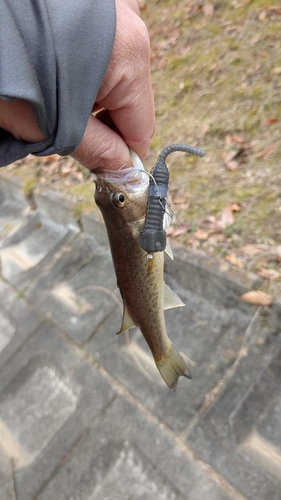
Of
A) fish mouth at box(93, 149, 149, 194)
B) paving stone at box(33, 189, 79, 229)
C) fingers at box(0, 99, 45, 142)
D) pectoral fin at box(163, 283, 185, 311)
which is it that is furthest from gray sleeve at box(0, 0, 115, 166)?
paving stone at box(33, 189, 79, 229)

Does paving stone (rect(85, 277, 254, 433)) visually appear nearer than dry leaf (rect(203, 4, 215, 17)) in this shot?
Yes

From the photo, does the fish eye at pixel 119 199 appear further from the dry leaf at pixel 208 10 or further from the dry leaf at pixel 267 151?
the dry leaf at pixel 208 10

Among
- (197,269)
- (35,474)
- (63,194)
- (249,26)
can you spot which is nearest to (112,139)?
(197,269)

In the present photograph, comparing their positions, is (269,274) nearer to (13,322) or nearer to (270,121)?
(270,121)

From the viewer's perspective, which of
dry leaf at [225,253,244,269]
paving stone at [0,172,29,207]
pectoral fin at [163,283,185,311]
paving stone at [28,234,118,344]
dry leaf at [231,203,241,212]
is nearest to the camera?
pectoral fin at [163,283,185,311]

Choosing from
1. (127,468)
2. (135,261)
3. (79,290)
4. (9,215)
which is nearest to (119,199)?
(135,261)

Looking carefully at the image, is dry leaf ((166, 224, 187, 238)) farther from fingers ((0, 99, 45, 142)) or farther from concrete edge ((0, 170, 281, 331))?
fingers ((0, 99, 45, 142))

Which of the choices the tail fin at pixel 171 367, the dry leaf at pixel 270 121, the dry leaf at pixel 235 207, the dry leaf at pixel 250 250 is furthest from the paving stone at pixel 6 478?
the dry leaf at pixel 270 121
